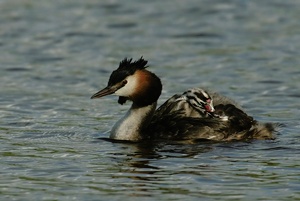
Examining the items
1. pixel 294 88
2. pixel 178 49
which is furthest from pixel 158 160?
pixel 178 49

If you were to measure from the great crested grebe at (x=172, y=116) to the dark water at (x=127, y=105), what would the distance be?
9.1 inches

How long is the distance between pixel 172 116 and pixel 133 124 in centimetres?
54

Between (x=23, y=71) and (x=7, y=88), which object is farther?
(x=23, y=71)

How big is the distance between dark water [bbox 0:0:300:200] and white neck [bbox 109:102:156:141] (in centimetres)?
23

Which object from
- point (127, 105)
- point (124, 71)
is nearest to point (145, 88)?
point (124, 71)

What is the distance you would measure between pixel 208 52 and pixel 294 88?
351cm

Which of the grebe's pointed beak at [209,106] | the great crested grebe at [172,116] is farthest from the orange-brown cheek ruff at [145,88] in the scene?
the grebe's pointed beak at [209,106]

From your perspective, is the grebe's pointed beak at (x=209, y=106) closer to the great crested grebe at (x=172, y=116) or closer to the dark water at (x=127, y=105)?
the great crested grebe at (x=172, y=116)

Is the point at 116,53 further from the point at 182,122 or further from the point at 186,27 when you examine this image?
the point at 182,122

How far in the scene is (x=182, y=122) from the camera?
1458 cm

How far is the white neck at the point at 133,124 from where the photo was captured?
14719 mm

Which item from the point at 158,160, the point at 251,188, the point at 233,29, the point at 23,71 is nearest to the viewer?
the point at 251,188

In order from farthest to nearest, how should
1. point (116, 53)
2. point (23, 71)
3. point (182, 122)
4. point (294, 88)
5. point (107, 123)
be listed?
point (116, 53), point (23, 71), point (294, 88), point (107, 123), point (182, 122)

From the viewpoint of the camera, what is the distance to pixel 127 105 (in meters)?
17.5
